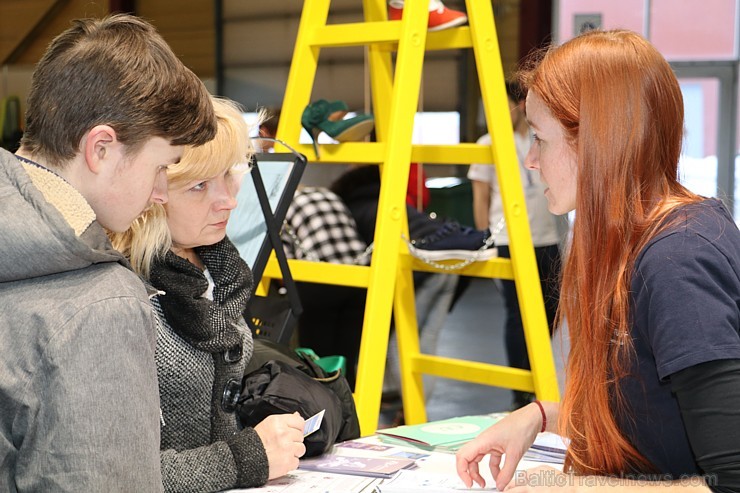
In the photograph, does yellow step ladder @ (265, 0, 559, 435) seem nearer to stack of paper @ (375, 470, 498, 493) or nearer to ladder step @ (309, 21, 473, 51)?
ladder step @ (309, 21, 473, 51)

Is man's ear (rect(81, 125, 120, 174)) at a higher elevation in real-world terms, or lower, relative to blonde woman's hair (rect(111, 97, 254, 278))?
higher

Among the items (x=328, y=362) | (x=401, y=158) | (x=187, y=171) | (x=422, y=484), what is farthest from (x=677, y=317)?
(x=401, y=158)

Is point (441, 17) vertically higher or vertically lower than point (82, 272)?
higher

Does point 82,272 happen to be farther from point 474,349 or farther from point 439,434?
point 474,349

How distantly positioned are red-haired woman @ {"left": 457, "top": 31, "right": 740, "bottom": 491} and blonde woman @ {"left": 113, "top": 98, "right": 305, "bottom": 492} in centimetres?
45

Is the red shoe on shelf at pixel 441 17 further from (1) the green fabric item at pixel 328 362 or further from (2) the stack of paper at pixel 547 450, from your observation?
(2) the stack of paper at pixel 547 450

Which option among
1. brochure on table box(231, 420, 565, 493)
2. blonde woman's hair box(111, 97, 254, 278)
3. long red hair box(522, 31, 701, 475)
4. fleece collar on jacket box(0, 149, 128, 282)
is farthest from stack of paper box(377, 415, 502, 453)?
fleece collar on jacket box(0, 149, 128, 282)

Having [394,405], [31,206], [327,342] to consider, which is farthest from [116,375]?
[394,405]

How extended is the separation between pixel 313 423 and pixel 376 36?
1.32 m

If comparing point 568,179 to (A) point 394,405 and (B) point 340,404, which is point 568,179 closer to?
(B) point 340,404

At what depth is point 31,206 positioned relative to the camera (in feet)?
3.12

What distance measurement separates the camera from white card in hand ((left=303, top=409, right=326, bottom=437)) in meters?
1.53

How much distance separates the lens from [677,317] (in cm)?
107

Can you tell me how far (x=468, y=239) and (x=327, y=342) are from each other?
1.51 m
